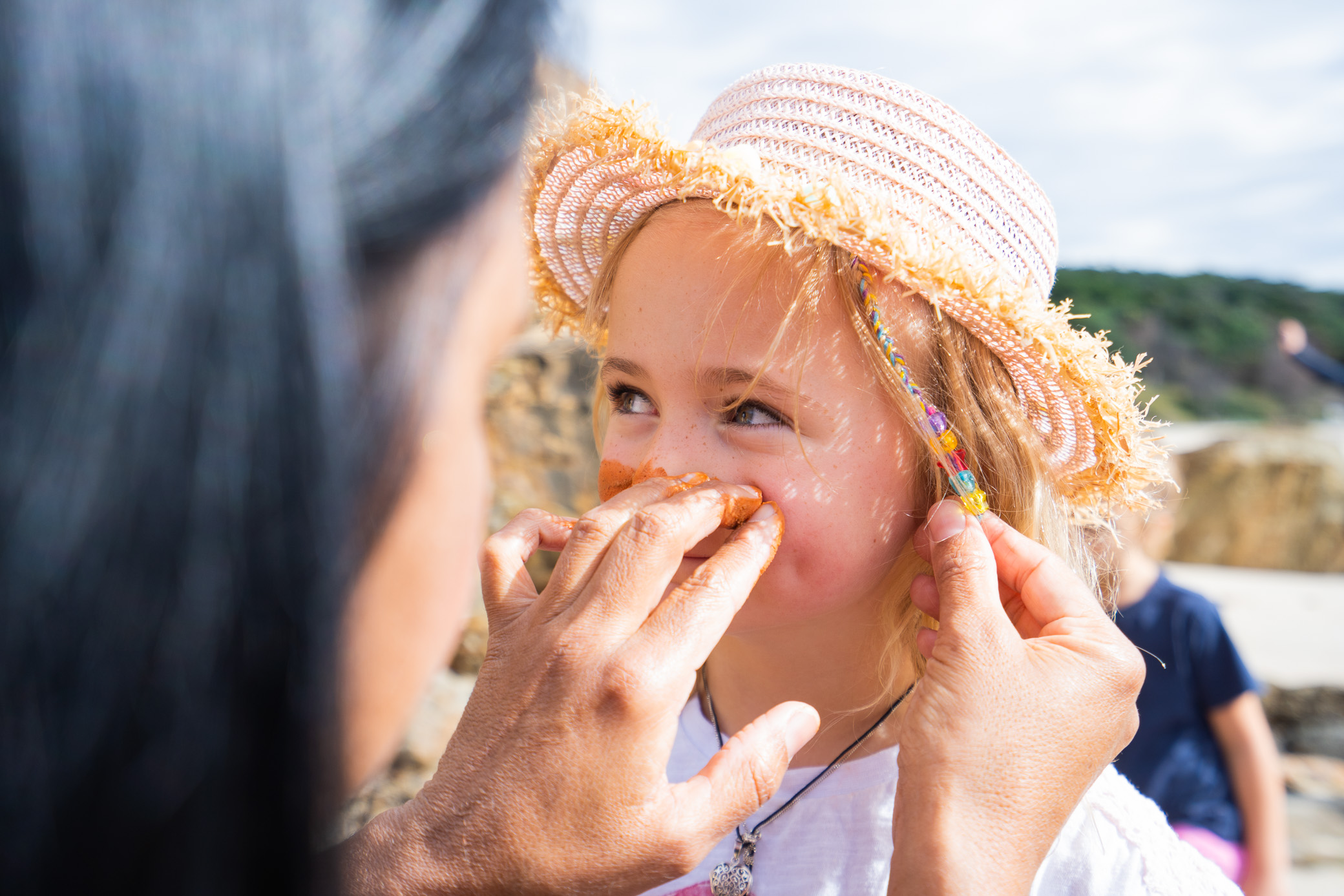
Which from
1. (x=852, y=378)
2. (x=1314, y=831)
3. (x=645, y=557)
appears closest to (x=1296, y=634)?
(x=1314, y=831)

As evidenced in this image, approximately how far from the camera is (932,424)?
59.7 inches

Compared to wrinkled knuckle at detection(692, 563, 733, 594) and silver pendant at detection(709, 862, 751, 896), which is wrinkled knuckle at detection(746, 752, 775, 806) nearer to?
wrinkled knuckle at detection(692, 563, 733, 594)

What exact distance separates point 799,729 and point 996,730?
0.29 meters

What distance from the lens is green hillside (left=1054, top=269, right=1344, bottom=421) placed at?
30672mm

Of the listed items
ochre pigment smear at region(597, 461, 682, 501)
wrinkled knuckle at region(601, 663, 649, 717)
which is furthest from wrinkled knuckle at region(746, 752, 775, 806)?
ochre pigment smear at region(597, 461, 682, 501)

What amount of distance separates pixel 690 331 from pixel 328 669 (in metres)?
1.04

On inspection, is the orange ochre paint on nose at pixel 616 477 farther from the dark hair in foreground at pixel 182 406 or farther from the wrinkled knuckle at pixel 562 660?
the dark hair in foreground at pixel 182 406

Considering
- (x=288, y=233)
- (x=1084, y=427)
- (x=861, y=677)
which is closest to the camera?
(x=288, y=233)

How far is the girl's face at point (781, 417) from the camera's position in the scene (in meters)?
1.50

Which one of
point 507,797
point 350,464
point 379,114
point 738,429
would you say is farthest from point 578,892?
point 379,114

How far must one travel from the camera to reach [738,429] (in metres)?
1.54

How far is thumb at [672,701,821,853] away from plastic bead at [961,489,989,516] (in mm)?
524

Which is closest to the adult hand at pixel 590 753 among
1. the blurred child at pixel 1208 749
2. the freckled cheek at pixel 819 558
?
the freckled cheek at pixel 819 558

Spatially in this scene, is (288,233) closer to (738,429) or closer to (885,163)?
(738,429)
